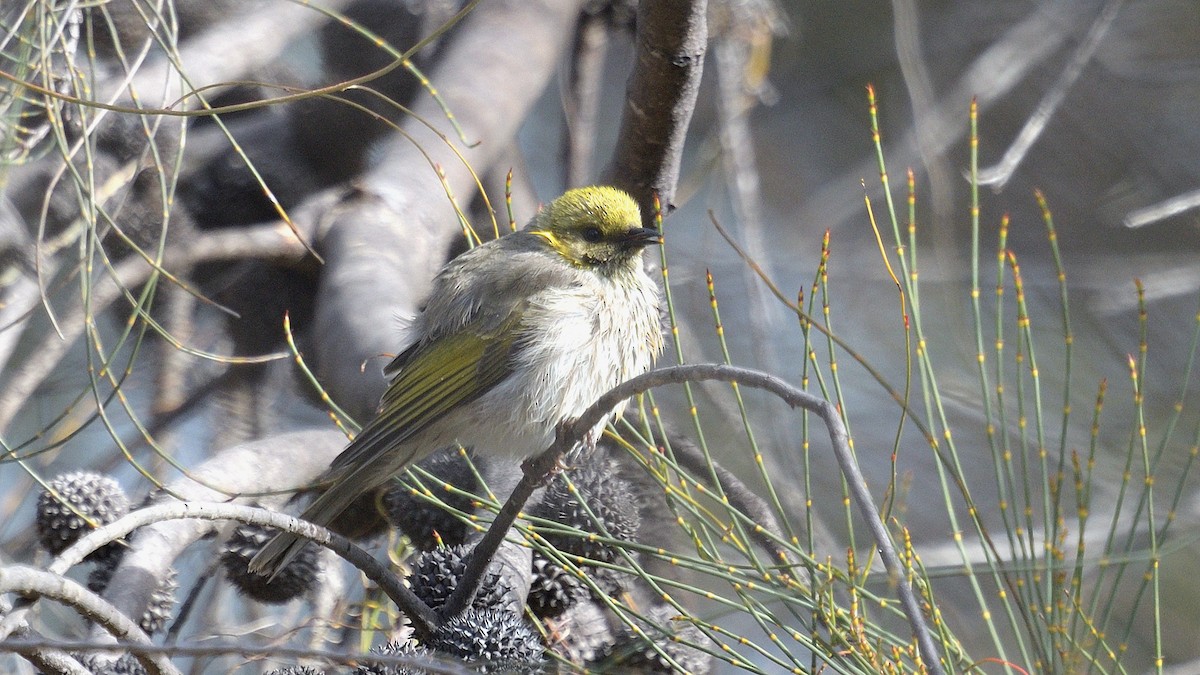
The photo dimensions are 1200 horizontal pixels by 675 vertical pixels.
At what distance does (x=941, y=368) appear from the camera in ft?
16.2

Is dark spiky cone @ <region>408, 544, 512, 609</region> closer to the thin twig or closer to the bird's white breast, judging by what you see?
the thin twig

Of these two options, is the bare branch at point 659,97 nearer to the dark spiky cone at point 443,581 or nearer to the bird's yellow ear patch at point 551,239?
the bird's yellow ear patch at point 551,239

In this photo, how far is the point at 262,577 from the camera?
285 centimetres

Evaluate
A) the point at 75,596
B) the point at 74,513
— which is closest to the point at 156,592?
the point at 74,513

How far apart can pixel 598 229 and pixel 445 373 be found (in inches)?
20.9

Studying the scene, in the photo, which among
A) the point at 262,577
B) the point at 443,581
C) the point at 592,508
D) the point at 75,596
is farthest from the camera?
the point at 262,577

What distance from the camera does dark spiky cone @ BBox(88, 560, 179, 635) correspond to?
2570 millimetres

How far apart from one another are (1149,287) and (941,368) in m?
0.90

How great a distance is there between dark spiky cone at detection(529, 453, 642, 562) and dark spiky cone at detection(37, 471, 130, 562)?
0.98 m

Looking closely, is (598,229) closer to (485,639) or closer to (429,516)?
(429,516)

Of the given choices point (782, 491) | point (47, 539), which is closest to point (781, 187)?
point (782, 491)

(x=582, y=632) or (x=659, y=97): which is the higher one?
(x=659, y=97)

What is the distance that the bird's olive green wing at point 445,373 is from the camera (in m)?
2.73

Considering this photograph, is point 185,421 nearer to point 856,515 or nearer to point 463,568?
point 463,568
